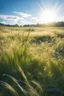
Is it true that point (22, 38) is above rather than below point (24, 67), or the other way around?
above

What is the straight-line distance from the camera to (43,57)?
3.66 m

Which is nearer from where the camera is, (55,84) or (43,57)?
(55,84)

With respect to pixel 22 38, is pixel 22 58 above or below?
below

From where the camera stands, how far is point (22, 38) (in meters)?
4.02

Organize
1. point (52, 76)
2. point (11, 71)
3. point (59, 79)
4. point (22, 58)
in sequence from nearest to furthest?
point (59, 79) → point (52, 76) → point (11, 71) → point (22, 58)

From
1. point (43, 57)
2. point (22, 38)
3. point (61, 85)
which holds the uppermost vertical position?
point (22, 38)

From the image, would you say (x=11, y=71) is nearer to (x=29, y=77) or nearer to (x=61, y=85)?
(x=29, y=77)

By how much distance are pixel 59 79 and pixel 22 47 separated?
1185 millimetres

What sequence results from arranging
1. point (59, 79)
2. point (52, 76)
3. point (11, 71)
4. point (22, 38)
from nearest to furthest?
point (59, 79)
point (52, 76)
point (11, 71)
point (22, 38)

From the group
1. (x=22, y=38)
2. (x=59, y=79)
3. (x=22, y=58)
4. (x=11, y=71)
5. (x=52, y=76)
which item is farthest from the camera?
(x=22, y=38)

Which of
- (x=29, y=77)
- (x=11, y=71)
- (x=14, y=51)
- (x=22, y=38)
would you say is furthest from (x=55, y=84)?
(x=22, y=38)

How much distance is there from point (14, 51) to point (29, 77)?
0.68 metres

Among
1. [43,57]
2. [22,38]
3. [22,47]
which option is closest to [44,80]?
[43,57]

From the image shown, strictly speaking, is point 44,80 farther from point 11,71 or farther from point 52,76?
point 11,71
